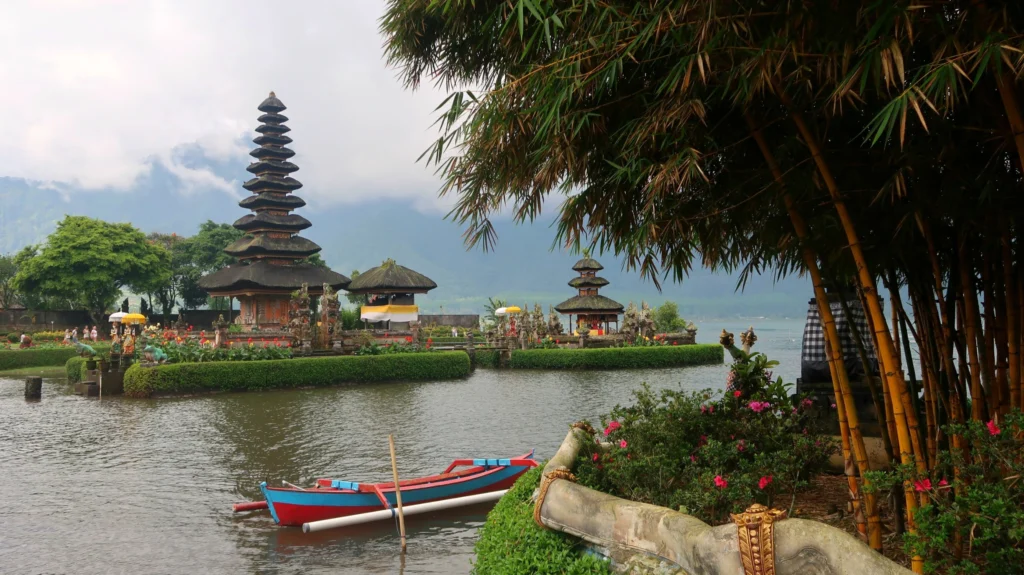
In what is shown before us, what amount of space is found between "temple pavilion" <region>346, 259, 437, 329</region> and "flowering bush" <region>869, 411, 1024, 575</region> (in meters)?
35.0

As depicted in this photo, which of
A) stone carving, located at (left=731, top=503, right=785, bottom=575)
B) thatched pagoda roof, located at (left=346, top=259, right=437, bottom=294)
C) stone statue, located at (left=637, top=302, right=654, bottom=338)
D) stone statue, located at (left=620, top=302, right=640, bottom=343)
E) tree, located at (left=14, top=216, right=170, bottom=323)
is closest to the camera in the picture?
stone carving, located at (left=731, top=503, right=785, bottom=575)

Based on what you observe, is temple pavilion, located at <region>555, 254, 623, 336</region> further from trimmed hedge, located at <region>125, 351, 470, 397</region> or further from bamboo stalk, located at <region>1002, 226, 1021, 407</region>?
bamboo stalk, located at <region>1002, 226, 1021, 407</region>

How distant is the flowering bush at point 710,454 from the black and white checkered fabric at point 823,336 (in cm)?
95

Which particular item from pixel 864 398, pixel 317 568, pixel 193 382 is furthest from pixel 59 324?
pixel 864 398

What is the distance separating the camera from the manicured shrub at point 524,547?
468 centimetres

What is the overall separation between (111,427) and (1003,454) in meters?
17.6

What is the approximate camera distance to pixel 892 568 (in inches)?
124

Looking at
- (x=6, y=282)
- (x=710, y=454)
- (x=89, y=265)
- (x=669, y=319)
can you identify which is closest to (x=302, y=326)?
(x=710, y=454)

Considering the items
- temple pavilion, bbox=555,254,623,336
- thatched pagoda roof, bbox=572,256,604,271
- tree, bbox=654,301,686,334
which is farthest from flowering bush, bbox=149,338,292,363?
tree, bbox=654,301,686,334

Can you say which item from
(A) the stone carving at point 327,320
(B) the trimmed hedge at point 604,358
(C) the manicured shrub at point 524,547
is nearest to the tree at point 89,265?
(A) the stone carving at point 327,320

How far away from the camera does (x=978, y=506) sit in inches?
142

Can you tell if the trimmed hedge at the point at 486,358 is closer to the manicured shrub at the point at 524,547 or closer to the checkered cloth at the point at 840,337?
the checkered cloth at the point at 840,337

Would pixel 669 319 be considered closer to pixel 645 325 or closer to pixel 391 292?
pixel 645 325

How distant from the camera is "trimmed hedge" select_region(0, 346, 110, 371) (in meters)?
33.2
